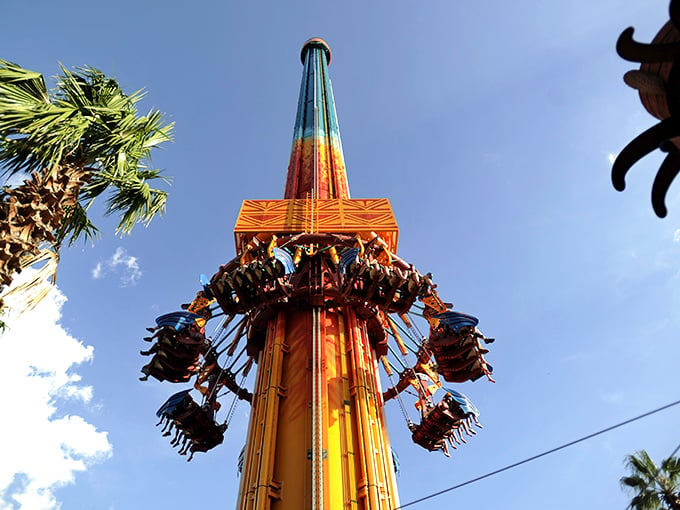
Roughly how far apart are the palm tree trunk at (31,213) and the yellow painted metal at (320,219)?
850cm

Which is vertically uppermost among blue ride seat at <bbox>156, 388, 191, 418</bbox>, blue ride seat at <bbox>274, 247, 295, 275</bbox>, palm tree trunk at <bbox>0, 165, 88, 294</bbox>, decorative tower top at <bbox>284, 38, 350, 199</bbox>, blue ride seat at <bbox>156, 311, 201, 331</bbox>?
decorative tower top at <bbox>284, 38, 350, 199</bbox>

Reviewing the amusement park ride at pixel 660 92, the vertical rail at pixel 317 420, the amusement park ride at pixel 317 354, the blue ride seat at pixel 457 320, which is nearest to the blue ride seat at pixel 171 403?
the amusement park ride at pixel 317 354

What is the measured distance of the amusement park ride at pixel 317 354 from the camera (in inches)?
478

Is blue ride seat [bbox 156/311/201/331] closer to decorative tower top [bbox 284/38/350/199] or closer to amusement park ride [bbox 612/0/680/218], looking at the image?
decorative tower top [bbox 284/38/350/199]

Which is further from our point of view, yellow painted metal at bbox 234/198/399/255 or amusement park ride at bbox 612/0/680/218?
yellow painted metal at bbox 234/198/399/255

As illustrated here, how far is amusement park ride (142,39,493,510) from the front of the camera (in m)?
12.1

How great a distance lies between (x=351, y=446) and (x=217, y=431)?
5228mm

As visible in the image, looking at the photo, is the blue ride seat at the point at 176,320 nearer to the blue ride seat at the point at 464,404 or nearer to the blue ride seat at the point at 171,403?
the blue ride seat at the point at 171,403

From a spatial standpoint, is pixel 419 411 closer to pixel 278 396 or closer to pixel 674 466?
pixel 278 396

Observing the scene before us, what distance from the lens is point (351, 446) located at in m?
12.6

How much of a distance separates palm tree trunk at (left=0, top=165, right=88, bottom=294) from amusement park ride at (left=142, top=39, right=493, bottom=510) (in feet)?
21.3

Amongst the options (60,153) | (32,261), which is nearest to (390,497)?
(32,261)

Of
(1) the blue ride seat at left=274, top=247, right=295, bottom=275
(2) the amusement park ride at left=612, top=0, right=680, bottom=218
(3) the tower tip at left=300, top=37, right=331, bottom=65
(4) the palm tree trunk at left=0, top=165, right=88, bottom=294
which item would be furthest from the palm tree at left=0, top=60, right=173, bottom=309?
(3) the tower tip at left=300, top=37, right=331, bottom=65

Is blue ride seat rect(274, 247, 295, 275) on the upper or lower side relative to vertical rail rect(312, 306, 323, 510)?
upper
